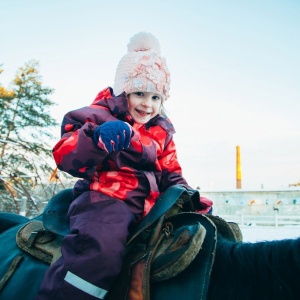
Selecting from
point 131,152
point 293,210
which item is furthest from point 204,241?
point 293,210

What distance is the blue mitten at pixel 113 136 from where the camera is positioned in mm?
1372

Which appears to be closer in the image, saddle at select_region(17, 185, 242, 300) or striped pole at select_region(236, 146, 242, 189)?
saddle at select_region(17, 185, 242, 300)

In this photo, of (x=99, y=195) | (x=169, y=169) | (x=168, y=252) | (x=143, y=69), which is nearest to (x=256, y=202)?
(x=169, y=169)

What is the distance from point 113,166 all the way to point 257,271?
2.81 ft

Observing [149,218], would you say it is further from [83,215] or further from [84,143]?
[84,143]

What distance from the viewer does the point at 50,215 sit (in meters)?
1.77

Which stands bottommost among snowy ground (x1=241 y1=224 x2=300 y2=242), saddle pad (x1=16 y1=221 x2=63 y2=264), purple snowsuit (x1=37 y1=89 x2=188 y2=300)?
snowy ground (x1=241 y1=224 x2=300 y2=242)

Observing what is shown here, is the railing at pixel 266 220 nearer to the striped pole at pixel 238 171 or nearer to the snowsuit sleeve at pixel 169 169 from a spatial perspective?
the snowsuit sleeve at pixel 169 169

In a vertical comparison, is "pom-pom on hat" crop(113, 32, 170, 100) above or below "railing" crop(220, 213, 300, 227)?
above

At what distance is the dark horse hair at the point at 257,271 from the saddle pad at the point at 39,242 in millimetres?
771

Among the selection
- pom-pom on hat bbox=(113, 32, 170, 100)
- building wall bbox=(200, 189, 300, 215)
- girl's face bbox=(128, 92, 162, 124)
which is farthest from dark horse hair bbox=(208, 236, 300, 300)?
building wall bbox=(200, 189, 300, 215)

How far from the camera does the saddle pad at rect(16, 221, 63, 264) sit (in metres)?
1.58

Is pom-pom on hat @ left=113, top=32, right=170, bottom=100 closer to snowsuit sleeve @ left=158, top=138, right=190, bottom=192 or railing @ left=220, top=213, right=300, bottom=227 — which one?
snowsuit sleeve @ left=158, top=138, right=190, bottom=192

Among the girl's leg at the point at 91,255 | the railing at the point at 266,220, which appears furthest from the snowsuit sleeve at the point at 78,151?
the railing at the point at 266,220
